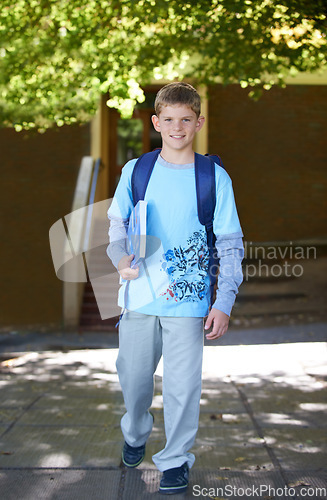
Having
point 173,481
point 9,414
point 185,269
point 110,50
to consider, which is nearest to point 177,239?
point 185,269

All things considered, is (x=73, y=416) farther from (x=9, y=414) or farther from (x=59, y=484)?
(x=59, y=484)

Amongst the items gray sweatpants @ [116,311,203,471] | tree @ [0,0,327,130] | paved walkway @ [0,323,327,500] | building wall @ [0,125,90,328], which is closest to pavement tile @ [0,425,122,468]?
paved walkway @ [0,323,327,500]

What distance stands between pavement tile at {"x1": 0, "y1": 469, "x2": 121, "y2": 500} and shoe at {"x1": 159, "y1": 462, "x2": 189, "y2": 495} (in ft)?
0.80

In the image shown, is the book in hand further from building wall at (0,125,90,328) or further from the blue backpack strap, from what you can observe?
building wall at (0,125,90,328)

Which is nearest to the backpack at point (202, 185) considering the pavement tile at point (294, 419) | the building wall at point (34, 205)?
the pavement tile at point (294, 419)

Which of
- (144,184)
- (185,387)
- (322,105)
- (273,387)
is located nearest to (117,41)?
(273,387)

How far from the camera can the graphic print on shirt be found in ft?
10.1

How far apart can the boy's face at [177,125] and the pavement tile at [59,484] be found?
1.74 metres

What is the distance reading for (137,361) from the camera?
10.5 feet

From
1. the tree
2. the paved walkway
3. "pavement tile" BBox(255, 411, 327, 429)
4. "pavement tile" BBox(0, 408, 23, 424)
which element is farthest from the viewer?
the tree

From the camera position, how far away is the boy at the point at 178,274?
10.0 feet

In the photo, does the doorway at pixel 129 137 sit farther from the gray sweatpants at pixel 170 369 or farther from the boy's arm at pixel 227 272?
A: the boy's arm at pixel 227 272

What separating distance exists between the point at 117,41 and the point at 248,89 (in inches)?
237

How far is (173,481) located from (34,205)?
34.0 feet
